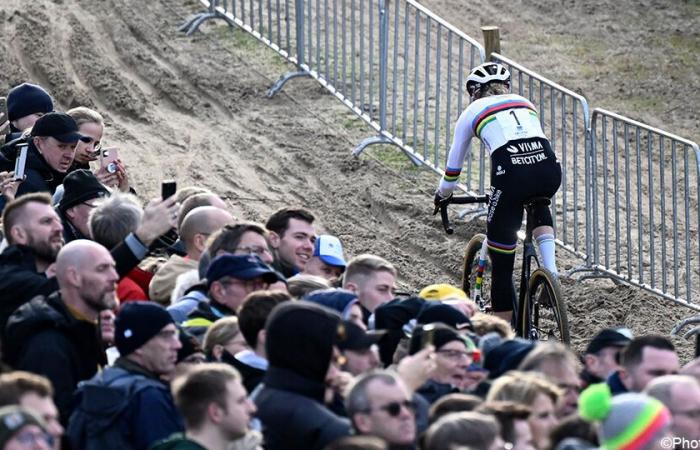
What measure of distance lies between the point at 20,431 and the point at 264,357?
2.18 m

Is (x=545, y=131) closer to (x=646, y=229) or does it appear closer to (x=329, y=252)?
(x=646, y=229)

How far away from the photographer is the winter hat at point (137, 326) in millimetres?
7867

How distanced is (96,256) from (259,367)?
3.73 ft

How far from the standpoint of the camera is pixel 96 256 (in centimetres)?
858

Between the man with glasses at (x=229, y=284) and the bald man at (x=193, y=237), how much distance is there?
952 millimetres

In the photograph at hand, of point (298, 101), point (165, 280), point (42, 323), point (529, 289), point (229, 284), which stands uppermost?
point (42, 323)

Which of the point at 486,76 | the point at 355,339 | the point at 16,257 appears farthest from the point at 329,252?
the point at 486,76

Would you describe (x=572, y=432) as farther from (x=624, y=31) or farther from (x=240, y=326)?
(x=624, y=31)

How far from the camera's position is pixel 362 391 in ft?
23.4

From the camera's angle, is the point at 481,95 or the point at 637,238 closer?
the point at 481,95

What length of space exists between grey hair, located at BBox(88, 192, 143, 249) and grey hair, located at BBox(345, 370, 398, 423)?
3.03m

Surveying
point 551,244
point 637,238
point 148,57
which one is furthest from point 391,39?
point 551,244

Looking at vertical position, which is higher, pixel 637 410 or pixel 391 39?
pixel 637 410

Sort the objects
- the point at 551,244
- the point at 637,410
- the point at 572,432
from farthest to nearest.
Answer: the point at 551,244, the point at 572,432, the point at 637,410
